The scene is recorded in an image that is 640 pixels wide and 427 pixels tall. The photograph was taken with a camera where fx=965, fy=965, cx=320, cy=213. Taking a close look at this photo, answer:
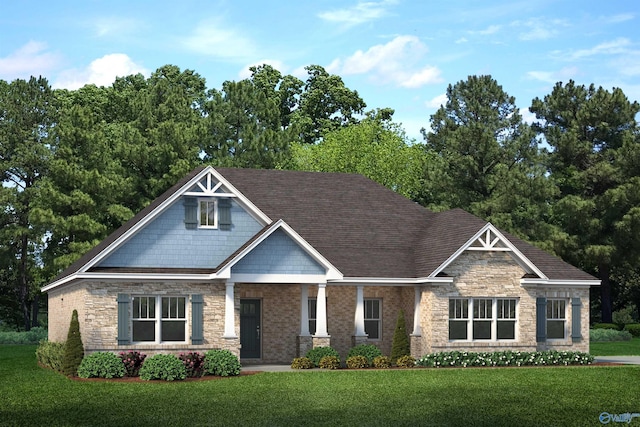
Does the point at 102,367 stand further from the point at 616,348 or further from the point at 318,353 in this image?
the point at 616,348

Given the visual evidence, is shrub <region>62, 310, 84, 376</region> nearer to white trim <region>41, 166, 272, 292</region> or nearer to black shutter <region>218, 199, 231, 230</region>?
white trim <region>41, 166, 272, 292</region>

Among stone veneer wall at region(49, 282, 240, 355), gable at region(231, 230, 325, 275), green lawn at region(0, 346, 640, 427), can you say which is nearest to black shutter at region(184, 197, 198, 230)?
stone veneer wall at region(49, 282, 240, 355)

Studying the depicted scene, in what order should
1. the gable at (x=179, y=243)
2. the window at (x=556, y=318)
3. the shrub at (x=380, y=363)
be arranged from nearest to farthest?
the gable at (x=179, y=243) → the shrub at (x=380, y=363) → the window at (x=556, y=318)

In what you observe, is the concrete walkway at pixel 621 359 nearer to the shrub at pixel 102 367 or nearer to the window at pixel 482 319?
the window at pixel 482 319

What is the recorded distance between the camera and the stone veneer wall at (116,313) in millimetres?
31312

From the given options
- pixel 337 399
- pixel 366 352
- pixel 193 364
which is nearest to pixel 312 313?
pixel 366 352

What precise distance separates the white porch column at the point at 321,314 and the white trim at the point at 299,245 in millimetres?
577

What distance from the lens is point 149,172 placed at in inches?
2101

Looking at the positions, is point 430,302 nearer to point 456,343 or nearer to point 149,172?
point 456,343

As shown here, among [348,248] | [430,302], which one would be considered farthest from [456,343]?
[348,248]

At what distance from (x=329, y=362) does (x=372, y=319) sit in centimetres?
483

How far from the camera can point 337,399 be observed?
73.9 ft

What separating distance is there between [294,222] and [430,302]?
20.9 ft

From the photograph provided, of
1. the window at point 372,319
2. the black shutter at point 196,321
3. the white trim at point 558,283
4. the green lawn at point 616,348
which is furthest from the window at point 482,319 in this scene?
the green lawn at point 616,348
